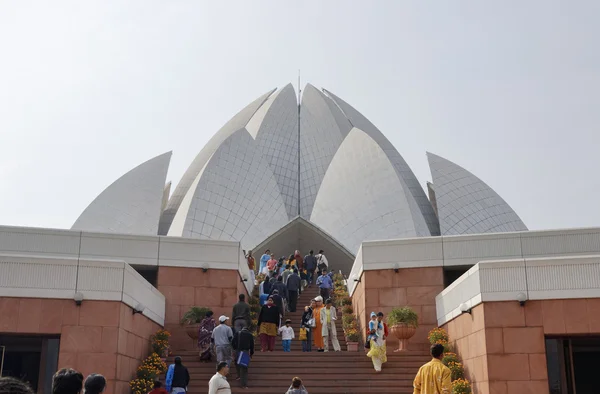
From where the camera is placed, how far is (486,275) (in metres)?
10.0

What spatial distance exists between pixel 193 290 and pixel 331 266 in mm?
11356

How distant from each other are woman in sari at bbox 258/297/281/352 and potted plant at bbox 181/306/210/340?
3.69 feet

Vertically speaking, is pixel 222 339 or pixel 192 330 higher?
pixel 192 330

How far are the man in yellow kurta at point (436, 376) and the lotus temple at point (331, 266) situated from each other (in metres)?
3.00

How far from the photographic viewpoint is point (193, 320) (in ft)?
42.4

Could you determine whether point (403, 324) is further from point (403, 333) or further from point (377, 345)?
point (377, 345)

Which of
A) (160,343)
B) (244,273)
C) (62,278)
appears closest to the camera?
(62,278)

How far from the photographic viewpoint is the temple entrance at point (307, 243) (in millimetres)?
24016

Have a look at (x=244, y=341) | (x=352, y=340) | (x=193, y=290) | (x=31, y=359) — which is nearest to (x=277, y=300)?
(x=352, y=340)

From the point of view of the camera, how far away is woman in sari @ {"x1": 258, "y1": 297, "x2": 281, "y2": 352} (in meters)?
12.4

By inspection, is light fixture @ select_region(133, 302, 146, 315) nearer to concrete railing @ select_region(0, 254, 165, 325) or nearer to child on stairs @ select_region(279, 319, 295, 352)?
concrete railing @ select_region(0, 254, 165, 325)

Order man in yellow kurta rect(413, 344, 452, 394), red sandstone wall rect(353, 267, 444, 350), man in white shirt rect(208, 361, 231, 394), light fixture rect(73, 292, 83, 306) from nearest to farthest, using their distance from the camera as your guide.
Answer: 1. man in yellow kurta rect(413, 344, 452, 394)
2. man in white shirt rect(208, 361, 231, 394)
3. light fixture rect(73, 292, 83, 306)
4. red sandstone wall rect(353, 267, 444, 350)

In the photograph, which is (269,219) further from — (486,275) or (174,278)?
(486,275)

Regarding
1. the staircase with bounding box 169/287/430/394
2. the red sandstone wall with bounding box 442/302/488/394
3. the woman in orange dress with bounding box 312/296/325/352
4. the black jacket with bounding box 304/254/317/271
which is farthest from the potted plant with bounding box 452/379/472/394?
the black jacket with bounding box 304/254/317/271
